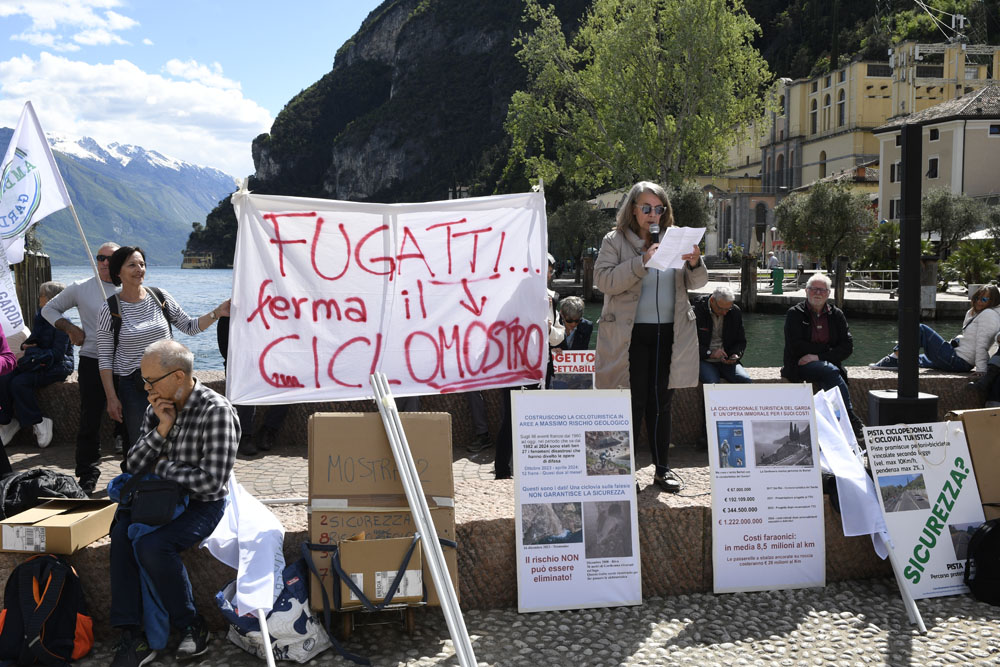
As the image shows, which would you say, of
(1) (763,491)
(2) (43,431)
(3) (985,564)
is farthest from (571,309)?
(2) (43,431)

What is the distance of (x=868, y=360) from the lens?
2073cm

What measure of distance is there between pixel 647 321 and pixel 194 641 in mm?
2723

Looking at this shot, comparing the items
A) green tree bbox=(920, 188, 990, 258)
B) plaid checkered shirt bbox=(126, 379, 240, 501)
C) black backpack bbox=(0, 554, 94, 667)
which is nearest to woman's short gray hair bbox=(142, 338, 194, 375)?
plaid checkered shirt bbox=(126, 379, 240, 501)

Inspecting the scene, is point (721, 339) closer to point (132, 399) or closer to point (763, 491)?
point (763, 491)

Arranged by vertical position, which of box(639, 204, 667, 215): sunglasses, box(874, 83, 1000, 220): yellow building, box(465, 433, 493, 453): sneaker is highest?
box(874, 83, 1000, 220): yellow building

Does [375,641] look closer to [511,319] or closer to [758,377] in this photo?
[511,319]

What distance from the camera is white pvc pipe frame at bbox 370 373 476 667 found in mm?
3287

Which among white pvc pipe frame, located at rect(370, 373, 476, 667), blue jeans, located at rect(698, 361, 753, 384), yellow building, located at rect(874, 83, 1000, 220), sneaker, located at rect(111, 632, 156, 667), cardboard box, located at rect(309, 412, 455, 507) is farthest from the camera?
yellow building, located at rect(874, 83, 1000, 220)

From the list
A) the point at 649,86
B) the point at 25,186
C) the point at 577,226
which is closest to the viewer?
the point at 25,186

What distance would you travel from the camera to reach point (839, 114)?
81562mm

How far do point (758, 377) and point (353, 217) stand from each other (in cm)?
460

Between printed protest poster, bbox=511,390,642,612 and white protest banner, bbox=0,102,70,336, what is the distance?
158 inches

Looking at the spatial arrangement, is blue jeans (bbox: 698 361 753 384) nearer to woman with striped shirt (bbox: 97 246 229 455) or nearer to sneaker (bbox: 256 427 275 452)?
sneaker (bbox: 256 427 275 452)

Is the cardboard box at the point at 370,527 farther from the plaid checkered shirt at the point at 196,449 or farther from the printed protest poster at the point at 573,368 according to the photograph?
the printed protest poster at the point at 573,368
